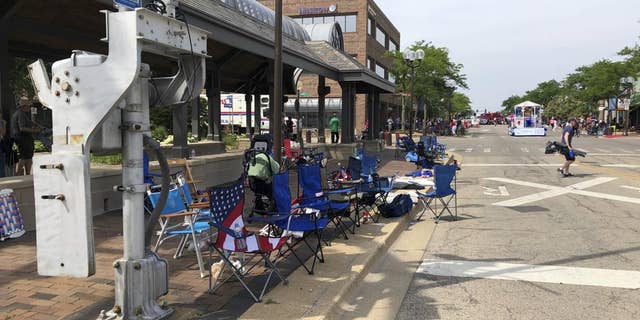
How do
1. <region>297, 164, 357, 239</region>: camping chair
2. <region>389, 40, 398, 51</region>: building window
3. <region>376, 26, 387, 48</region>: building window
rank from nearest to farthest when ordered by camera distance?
<region>297, 164, 357, 239</region>: camping chair, <region>376, 26, 387, 48</region>: building window, <region>389, 40, 398, 51</region>: building window

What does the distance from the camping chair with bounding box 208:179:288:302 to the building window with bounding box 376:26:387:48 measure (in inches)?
2240

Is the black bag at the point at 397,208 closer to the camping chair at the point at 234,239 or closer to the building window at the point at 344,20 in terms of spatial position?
the camping chair at the point at 234,239

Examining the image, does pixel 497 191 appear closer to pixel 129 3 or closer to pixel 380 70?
pixel 129 3

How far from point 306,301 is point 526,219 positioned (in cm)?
572

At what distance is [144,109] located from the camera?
12.5ft

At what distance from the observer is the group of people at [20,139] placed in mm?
8898

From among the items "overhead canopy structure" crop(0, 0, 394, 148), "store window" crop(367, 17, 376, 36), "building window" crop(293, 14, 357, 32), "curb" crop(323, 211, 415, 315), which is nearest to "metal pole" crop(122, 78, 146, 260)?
"curb" crop(323, 211, 415, 315)

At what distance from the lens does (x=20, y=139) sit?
9.05 m

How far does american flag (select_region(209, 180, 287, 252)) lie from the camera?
4.61m

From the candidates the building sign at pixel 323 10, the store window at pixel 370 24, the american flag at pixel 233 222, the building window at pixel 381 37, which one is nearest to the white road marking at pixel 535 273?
the american flag at pixel 233 222

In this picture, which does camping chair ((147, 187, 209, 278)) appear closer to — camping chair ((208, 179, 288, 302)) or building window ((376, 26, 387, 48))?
camping chair ((208, 179, 288, 302))

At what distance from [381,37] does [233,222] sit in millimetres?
60113

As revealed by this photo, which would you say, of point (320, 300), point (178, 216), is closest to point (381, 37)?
point (178, 216)

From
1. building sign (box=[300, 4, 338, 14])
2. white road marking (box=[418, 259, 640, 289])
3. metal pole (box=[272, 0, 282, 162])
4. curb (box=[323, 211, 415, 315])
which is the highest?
building sign (box=[300, 4, 338, 14])
